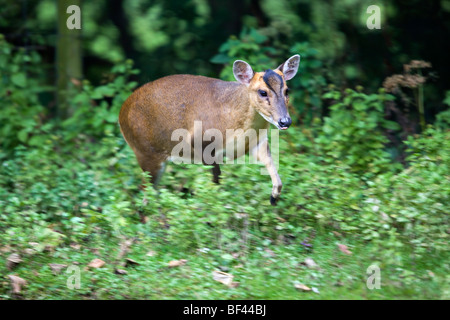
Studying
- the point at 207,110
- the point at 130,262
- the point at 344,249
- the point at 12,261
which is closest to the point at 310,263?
the point at 344,249

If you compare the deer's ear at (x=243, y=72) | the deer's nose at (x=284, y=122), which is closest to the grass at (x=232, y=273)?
the deer's nose at (x=284, y=122)

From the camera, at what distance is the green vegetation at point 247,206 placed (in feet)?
17.4

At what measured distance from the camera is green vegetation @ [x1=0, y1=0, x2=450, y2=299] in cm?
531

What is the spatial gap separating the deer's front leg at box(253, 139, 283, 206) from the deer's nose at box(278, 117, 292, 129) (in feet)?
1.57

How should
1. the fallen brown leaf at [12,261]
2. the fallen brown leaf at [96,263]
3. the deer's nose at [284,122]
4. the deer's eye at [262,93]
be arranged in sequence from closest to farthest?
1. the fallen brown leaf at [12,261]
2. the fallen brown leaf at [96,263]
3. the deer's nose at [284,122]
4. the deer's eye at [262,93]

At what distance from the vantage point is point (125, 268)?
559 centimetres

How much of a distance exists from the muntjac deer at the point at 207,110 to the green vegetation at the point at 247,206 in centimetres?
26

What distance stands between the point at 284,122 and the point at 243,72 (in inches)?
33.5

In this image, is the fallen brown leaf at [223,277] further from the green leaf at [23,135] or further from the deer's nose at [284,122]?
the green leaf at [23,135]

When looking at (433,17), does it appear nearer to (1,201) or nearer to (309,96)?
(309,96)

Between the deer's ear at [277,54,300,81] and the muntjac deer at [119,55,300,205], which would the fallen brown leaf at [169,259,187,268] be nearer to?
the muntjac deer at [119,55,300,205]

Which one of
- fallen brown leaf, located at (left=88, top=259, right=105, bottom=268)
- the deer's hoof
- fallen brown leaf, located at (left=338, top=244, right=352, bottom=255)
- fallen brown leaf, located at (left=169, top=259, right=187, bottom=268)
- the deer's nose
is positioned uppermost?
the deer's nose

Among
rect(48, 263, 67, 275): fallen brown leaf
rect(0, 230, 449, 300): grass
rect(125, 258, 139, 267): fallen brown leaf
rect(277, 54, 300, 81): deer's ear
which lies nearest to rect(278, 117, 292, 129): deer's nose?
A: rect(277, 54, 300, 81): deer's ear

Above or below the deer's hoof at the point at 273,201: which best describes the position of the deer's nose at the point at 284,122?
above
